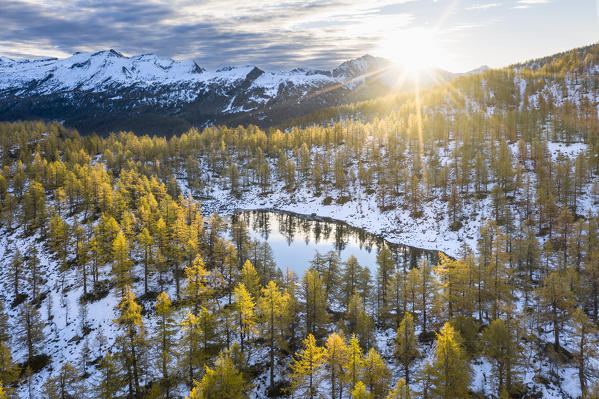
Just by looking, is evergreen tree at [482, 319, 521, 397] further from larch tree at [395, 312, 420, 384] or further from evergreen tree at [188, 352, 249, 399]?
evergreen tree at [188, 352, 249, 399]

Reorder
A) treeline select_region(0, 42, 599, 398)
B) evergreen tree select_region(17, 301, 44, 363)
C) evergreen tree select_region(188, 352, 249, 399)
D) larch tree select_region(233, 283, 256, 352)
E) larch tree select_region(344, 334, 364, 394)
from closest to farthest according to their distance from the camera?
evergreen tree select_region(188, 352, 249, 399) → larch tree select_region(344, 334, 364, 394) → treeline select_region(0, 42, 599, 398) → larch tree select_region(233, 283, 256, 352) → evergreen tree select_region(17, 301, 44, 363)

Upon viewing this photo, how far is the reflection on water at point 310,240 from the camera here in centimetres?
5984

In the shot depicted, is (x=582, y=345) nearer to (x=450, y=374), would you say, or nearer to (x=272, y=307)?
(x=450, y=374)

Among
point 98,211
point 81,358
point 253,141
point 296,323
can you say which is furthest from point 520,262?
point 253,141

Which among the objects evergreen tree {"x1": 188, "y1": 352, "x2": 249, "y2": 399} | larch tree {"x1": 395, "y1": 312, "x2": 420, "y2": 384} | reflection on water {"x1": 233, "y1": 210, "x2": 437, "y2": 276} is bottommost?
reflection on water {"x1": 233, "y1": 210, "x2": 437, "y2": 276}

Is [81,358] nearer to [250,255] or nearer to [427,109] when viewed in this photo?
[250,255]

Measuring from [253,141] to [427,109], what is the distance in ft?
310

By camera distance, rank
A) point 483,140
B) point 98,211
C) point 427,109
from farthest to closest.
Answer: point 427,109 → point 483,140 → point 98,211

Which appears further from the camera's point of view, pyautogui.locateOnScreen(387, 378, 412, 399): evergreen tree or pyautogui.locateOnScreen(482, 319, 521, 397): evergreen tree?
pyautogui.locateOnScreen(482, 319, 521, 397): evergreen tree

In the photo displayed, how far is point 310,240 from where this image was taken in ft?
239

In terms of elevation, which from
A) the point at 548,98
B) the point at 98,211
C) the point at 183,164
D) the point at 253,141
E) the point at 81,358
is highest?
the point at 548,98

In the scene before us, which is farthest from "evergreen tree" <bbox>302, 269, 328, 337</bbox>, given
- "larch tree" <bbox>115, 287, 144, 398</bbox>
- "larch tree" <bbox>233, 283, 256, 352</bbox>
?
"larch tree" <bbox>115, 287, 144, 398</bbox>

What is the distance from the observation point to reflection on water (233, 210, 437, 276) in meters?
59.8

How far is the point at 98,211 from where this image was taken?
6856cm
